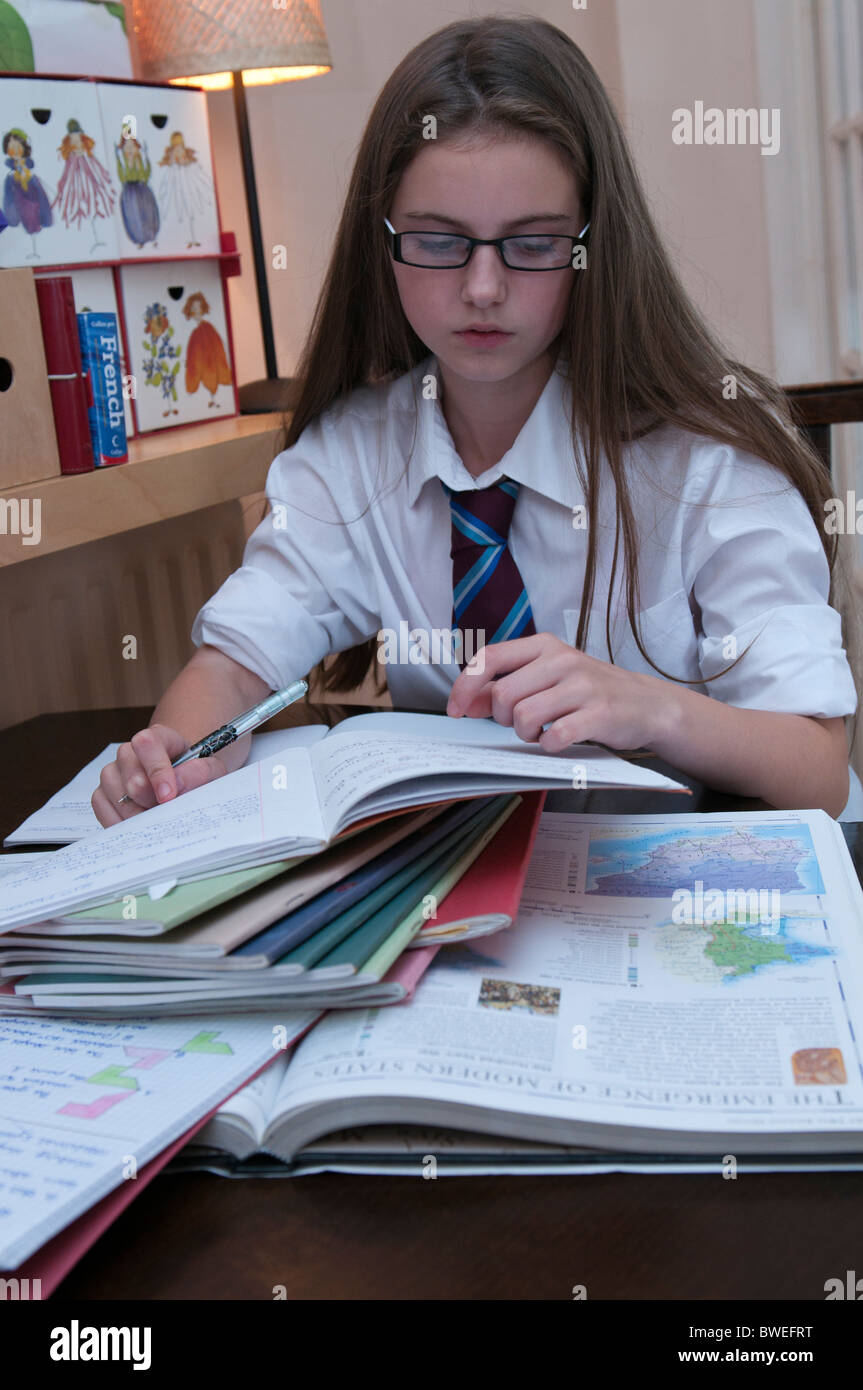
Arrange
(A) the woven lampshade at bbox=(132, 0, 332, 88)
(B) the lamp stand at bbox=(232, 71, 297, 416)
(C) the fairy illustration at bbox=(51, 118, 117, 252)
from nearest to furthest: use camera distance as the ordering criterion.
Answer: (C) the fairy illustration at bbox=(51, 118, 117, 252) < (A) the woven lampshade at bbox=(132, 0, 332, 88) < (B) the lamp stand at bbox=(232, 71, 297, 416)

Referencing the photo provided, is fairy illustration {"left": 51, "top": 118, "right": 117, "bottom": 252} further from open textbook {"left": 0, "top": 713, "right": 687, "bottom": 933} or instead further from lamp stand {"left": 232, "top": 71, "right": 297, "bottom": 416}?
open textbook {"left": 0, "top": 713, "right": 687, "bottom": 933}

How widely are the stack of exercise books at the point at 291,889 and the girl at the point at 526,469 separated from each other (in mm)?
176

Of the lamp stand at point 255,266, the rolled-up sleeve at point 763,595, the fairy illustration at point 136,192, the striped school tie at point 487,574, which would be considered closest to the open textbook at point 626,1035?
the rolled-up sleeve at point 763,595

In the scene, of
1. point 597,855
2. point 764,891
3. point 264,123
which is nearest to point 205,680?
point 597,855

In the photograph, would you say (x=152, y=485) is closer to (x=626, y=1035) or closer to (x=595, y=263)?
(x=595, y=263)

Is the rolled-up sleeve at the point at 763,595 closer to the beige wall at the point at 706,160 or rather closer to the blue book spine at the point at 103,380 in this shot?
the blue book spine at the point at 103,380

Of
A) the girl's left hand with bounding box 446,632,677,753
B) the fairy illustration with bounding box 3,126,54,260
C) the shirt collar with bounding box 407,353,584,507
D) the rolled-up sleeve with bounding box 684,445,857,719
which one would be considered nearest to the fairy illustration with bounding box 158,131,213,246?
the fairy illustration with bounding box 3,126,54,260

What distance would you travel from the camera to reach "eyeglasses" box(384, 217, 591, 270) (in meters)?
1.02

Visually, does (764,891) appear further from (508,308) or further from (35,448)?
(35,448)

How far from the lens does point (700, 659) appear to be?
3.78ft

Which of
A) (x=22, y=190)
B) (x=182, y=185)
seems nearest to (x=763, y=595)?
(x=22, y=190)

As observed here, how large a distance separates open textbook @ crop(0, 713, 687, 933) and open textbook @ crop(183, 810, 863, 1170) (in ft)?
0.25
